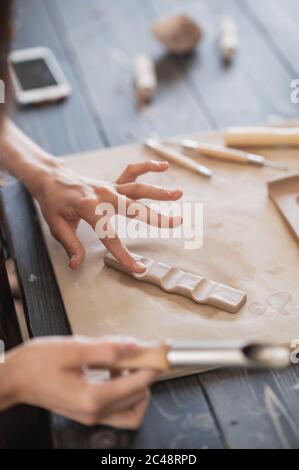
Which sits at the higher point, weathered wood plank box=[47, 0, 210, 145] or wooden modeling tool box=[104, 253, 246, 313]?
weathered wood plank box=[47, 0, 210, 145]

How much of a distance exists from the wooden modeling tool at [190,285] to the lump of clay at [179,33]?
1.97 feet

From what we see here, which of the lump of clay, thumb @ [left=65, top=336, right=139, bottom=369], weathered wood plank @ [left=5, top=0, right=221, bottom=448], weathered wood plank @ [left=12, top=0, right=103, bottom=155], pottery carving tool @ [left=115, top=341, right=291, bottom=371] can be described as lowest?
weathered wood plank @ [left=5, top=0, right=221, bottom=448]

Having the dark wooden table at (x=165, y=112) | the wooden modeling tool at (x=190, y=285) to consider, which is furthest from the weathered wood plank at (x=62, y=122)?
the wooden modeling tool at (x=190, y=285)

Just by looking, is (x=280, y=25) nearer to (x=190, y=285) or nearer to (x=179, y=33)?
(x=179, y=33)

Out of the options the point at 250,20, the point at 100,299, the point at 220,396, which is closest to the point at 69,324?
the point at 100,299

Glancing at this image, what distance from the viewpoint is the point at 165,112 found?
1177 mm

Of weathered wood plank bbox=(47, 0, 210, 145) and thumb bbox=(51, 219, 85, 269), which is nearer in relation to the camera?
thumb bbox=(51, 219, 85, 269)

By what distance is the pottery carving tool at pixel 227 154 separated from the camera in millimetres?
1000

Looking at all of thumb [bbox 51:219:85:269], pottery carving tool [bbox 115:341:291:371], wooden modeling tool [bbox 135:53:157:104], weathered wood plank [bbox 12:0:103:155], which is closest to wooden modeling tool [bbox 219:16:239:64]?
wooden modeling tool [bbox 135:53:157:104]

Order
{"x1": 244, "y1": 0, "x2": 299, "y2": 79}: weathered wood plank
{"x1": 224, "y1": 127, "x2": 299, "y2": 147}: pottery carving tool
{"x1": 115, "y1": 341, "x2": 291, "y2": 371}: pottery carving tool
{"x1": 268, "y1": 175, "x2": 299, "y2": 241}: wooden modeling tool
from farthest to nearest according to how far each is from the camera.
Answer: {"x1": 244, "y1": 0, "x2": 299, "y2": 79}: weathered wood plank → {"x1": 224, "y1": 127, "x2": 299, "y2": 147}: pottery carving tool → {"x1": 268, "y1": 175, "x2": 299, "y2": 241}: wooden modeling tool → {"x1": 115, "y1": 341, "x2": 291, "y2": 371}: pottery carving tool

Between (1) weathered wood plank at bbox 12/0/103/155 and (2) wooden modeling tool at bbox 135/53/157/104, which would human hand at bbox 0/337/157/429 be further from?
(2) wooden modeling tool at bbox 135/53/157/104

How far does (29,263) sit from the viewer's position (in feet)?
2.93

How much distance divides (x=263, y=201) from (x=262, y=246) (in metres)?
0.09

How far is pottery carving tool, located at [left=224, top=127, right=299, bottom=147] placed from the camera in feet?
3.37
